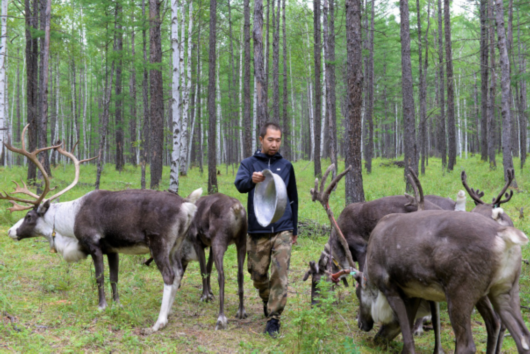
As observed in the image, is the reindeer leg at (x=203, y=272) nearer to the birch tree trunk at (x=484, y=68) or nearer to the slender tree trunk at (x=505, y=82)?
the slender tree trunk at (x=505, y=82)

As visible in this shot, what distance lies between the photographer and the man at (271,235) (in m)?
5.01

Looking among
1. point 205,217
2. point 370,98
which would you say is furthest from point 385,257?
point 370,98

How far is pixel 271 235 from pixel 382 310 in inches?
63.3

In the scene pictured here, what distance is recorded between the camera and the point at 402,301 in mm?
4090

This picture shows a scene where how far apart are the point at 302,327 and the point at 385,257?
1.14 metres

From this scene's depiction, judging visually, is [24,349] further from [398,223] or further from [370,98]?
[370,98]

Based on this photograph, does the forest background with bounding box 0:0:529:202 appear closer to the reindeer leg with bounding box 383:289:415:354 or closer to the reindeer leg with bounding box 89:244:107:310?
the reindeer leg with bounding box 89:244:107:310

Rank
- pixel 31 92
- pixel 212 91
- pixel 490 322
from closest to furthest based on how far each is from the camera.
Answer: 1. pixel 490 322
2. pixel 31 92
3. pixel 212 91

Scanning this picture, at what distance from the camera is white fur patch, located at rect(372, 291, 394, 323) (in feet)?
14.1

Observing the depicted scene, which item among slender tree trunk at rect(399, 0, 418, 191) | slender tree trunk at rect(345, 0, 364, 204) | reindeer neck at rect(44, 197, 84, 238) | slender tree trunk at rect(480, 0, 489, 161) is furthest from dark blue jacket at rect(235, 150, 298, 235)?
slender tree trunk at rect(480, 0, 489, 161)

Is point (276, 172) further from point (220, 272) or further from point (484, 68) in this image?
point (484, 68)

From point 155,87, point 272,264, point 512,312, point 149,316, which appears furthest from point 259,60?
point 512,312

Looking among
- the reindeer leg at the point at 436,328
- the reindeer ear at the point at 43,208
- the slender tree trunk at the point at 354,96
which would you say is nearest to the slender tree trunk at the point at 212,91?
the slender tree trunk at the point at 354,96

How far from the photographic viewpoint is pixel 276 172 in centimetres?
525
